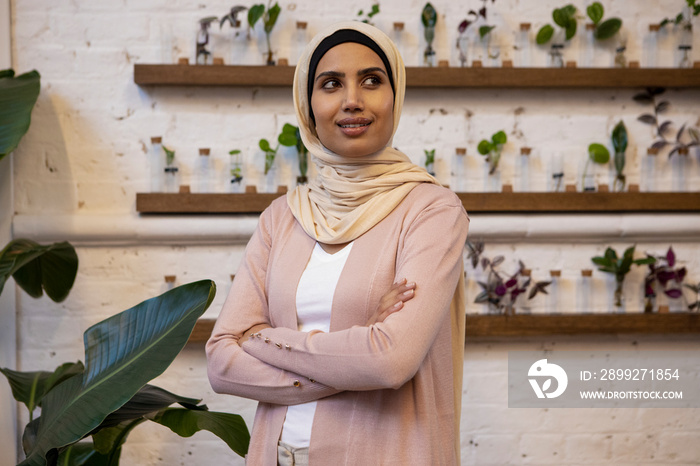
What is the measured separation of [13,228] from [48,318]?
0.31 m

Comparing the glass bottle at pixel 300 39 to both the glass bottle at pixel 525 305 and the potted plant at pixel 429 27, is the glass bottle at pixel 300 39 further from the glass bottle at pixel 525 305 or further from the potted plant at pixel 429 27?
the glass bottle at pixel 525 305

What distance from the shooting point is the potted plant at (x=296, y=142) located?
7.04 ft

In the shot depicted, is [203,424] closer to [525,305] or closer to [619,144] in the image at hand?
[525,305]

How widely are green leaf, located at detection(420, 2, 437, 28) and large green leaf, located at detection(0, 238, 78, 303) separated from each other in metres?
1.32

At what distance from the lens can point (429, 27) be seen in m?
2.20

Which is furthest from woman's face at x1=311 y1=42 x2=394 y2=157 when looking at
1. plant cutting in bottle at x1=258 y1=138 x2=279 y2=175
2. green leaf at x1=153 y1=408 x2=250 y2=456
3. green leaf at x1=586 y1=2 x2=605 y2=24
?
green leaf at x1=586 y1=2 x2=605 y2=24

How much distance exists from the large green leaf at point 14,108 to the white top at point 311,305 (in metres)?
1.08

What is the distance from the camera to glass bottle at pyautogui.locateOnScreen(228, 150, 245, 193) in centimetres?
220

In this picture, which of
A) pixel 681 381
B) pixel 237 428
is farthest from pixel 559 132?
pixel 237 428

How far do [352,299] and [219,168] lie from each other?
3.79ft

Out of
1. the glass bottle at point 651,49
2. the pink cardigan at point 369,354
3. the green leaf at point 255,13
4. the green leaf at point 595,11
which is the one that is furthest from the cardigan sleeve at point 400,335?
the glass bottle at point 651,49

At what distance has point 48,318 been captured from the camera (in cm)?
220

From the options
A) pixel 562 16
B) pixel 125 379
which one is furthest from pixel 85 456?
pixel 562 16

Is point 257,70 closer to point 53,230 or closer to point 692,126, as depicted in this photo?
point 53,230
